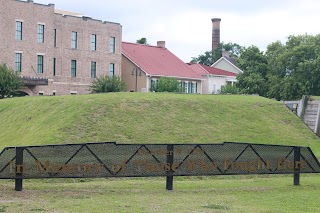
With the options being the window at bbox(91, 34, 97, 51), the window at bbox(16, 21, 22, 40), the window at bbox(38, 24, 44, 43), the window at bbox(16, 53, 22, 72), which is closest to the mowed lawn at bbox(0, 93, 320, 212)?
the window at bbox(16, 53, 22, 72)

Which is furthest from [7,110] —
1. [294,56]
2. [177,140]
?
Result: [294,56]

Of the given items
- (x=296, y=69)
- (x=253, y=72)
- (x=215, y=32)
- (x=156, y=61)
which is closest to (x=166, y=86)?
(x=156, y=61)

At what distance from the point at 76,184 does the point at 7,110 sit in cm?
1743

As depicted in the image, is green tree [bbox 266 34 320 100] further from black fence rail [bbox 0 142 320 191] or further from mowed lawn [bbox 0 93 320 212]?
black fence rail [bbox 0 142 320 191]

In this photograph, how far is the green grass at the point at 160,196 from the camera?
1286 cm

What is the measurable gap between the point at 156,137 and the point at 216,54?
83061 millimetres

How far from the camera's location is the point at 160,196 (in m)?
14.9

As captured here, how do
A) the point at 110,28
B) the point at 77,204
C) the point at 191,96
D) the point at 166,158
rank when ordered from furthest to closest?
the point at 110,28 < the point at 191,96 < the point at 166,158 < the point at 77,204

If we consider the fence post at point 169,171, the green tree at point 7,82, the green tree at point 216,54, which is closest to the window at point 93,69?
the green tree at point 7,82

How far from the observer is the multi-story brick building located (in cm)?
6012

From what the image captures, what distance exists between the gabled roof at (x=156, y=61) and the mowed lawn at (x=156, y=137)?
35.0 metres

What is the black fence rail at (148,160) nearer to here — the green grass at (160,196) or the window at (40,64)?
the green grass at (160,196)

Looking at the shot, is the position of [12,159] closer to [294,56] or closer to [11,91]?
[11,91]

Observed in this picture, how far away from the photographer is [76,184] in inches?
690
